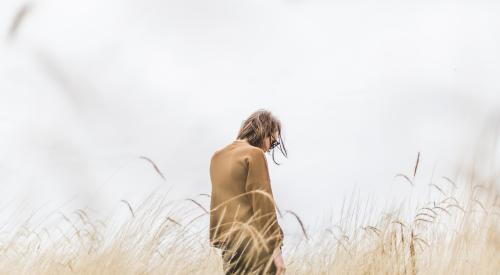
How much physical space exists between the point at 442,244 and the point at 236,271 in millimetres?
1226

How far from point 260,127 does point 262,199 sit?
315mm

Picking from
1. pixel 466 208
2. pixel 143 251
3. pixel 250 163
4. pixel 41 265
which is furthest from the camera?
pixel 466 208

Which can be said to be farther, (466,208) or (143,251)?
(466,208)

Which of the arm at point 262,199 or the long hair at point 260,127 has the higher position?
the long hair at point 260,127

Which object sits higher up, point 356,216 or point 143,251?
point 356,216

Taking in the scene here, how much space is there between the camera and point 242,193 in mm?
2676

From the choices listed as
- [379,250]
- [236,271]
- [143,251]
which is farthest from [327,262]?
[143,251]

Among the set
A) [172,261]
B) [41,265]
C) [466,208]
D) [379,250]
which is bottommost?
[41,265]

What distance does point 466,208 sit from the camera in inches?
131

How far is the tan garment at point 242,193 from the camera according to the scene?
250cm

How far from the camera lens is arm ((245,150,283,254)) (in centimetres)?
249

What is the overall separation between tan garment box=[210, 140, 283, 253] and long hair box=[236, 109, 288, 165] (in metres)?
0.04

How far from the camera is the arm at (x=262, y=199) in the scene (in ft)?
8.18

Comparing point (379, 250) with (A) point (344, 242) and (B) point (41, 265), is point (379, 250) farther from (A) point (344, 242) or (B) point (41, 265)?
(B) point (41, 265)
